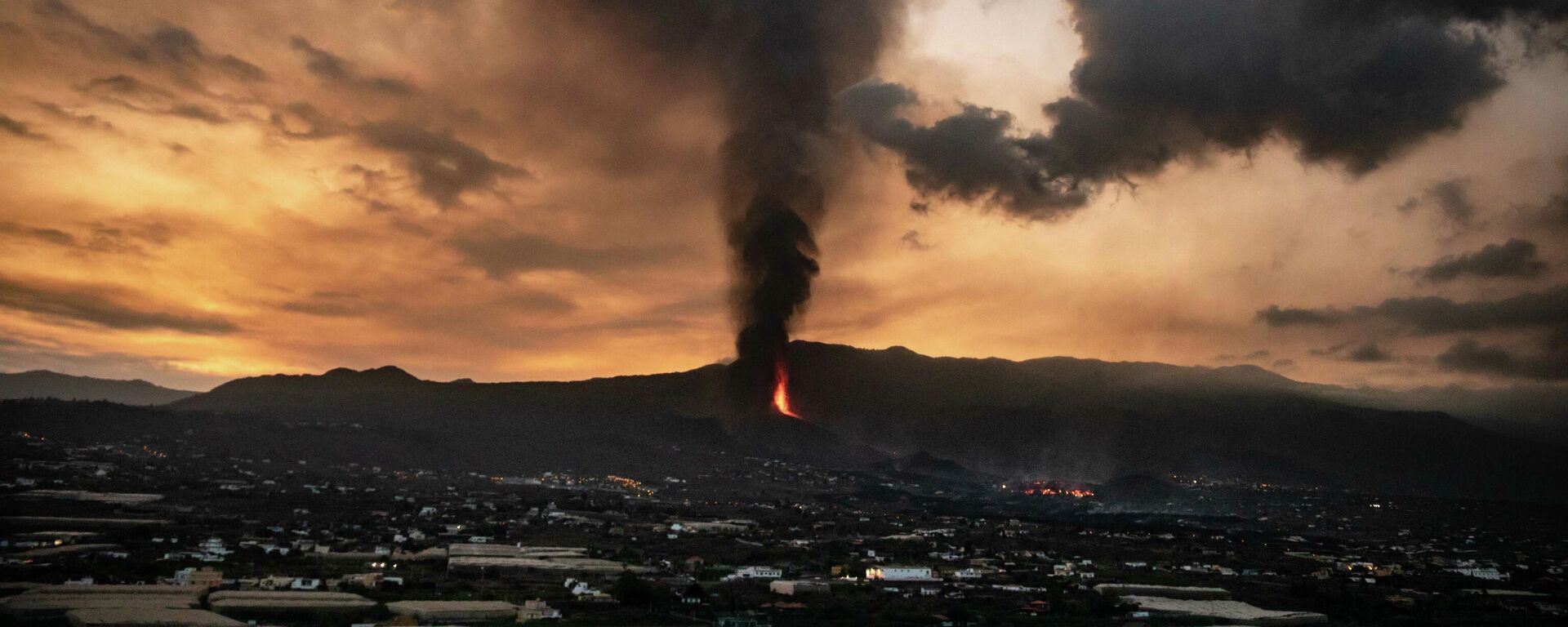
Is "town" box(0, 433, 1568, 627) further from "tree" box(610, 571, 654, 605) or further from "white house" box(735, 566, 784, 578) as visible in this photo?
"white house" box(735, 566, 784, 578)

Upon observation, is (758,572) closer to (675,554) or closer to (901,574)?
(901,574)

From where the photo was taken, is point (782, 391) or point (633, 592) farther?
point (782, 391)

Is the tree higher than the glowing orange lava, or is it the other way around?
the glowing orange lava

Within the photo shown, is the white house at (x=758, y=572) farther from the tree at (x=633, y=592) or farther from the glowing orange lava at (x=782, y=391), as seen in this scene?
the glowing orange lava at (x=782, y=391)

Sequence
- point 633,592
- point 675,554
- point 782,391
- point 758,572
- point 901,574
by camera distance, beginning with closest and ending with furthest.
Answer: point 633,592 < point 758,572 < point 901,574 < point 675,554 < point 782,391

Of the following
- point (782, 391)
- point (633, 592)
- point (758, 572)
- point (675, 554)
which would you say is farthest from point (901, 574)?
point (782, 391)

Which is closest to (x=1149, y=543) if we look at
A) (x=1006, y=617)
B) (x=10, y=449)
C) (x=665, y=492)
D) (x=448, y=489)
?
(x=1006, y=617)

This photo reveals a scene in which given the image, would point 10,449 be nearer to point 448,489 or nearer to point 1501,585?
point 448,489

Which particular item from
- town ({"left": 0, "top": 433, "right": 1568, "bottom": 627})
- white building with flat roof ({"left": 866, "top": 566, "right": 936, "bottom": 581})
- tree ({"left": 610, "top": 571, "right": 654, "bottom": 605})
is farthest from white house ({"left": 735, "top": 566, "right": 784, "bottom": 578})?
tree ({"left": 610, "top": 571, "right": 654, "bottom": 605})
